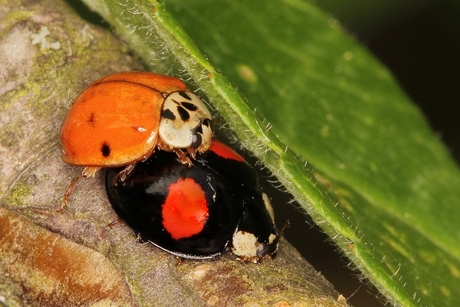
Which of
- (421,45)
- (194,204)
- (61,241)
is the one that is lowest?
(421,45)

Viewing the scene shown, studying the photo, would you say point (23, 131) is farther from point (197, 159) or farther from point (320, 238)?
point (320, 238)

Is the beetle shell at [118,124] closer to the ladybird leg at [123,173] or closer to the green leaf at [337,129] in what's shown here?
the ladybird leg at [123,173]

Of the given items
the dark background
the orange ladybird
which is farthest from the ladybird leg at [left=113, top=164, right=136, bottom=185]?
the dark background

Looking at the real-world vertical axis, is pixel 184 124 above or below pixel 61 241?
above

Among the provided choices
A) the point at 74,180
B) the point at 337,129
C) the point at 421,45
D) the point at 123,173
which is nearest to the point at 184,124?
the point at 123,173

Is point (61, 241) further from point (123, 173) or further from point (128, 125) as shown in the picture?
point (128, 125)

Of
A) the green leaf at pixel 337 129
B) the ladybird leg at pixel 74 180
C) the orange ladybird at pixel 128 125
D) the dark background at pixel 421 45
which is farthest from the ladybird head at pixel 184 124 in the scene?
the dark background at pixel 421 45

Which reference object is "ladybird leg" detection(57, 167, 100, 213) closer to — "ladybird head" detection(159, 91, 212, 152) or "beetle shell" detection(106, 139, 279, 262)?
"beetle shell" detection(106, 139, 279, 262)

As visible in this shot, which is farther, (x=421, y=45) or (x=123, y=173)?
(x=421, y=45)
